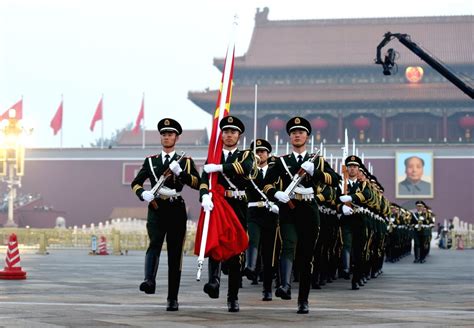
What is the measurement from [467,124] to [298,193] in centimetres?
4434

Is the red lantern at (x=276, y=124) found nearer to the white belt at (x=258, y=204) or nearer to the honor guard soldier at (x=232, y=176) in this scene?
the white belt at (x=258, y=204)

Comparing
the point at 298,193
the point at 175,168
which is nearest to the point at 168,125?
the point at 175,168

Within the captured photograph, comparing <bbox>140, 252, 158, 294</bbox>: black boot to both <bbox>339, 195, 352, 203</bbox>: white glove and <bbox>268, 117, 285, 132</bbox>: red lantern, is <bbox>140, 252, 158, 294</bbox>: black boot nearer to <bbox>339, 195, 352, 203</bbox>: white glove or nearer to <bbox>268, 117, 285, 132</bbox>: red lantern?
<bbox>339, 195, 352, 203</bbox>: white glove

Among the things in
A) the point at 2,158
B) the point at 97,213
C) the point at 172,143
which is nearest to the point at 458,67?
the point at 97,213

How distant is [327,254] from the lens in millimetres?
12055

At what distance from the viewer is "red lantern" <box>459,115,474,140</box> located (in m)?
51.0

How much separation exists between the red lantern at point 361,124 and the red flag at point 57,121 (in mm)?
14978

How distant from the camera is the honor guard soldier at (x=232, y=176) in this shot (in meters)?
7.95

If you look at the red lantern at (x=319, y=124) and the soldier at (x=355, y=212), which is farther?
the red lantern at (x=319, y=124)

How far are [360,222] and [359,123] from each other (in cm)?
4077

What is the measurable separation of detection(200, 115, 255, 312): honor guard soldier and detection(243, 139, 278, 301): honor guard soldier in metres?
0.15

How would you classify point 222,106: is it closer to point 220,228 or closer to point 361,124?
point 220,228

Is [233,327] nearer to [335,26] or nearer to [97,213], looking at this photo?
[97,213]

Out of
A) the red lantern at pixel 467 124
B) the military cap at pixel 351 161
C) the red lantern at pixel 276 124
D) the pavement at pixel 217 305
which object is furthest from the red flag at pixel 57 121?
the military cap at pixel 351 161
